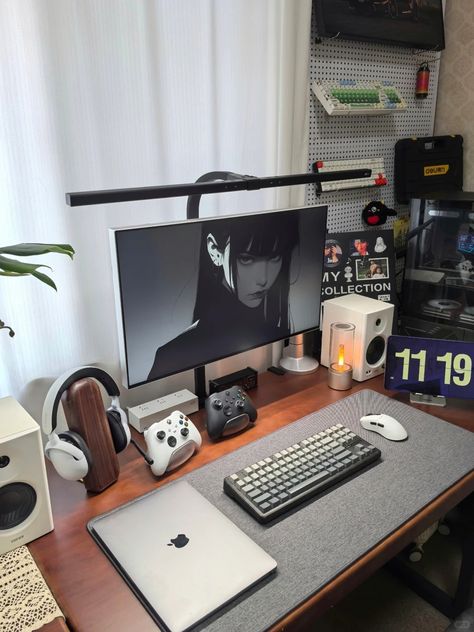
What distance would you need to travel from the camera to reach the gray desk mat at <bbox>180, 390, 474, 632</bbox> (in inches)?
29.9

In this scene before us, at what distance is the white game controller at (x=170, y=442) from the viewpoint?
1028 millimetres

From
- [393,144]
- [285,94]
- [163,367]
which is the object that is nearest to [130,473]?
[163,367]

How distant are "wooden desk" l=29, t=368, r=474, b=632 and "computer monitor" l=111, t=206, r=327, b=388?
0.67 ft

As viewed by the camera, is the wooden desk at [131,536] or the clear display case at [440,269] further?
the clear display case at [440,269]

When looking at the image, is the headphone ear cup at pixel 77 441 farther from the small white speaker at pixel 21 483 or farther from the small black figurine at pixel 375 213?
the small black figurine at pixel 375 213

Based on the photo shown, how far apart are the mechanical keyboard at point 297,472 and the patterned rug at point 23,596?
1.17ft

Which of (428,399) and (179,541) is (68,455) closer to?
(179,541)

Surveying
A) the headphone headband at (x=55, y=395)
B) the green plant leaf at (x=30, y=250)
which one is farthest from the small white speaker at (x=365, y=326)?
the green plant leaf at (x=30, y=250)

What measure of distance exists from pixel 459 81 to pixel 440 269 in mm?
753

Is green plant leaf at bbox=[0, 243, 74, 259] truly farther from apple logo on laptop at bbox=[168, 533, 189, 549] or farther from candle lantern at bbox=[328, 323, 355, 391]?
candle lantern at bbox=[328, 323, 355, 391]

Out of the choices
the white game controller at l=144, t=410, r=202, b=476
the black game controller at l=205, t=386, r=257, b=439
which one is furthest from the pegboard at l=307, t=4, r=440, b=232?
the white game controller at l=144, t=410, r=202, b=476

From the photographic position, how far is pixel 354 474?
1.03 metres

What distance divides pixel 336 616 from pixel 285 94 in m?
1.55

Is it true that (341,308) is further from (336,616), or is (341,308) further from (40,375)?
(336,616)
